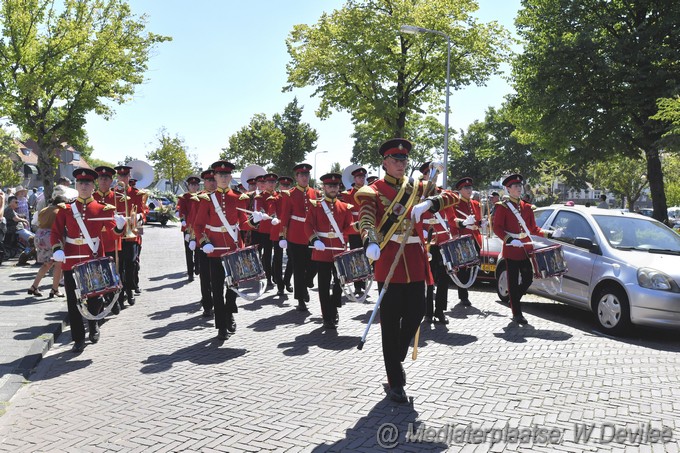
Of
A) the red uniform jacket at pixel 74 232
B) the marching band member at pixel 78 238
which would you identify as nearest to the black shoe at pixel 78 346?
the marching band member at pixel 78 238

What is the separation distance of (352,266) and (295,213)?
7.98 ft

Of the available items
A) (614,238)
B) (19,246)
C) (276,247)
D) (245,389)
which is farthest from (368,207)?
(19,246)

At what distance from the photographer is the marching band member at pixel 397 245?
5.34 m

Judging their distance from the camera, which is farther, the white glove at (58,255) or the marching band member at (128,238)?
the marching band member at (128,238)

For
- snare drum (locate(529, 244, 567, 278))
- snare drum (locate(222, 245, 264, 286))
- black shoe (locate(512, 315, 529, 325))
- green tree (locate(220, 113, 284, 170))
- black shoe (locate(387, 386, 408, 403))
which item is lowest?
black shoe (locate(512, 315, 529, 325))

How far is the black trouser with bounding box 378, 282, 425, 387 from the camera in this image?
17.6 ft

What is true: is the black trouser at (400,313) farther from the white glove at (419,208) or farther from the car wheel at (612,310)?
the car wheel at (612,310)

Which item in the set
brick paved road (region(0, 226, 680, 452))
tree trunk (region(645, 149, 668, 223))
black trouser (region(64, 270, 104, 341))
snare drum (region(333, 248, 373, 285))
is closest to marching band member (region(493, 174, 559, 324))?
brick paved road (region(0, 226, 680, 452))

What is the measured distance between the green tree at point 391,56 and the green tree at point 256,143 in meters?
42.1

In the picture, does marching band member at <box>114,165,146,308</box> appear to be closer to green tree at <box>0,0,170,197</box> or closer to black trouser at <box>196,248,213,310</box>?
black trouser at <box>196,248,213,310</box>

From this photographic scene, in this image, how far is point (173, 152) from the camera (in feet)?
207

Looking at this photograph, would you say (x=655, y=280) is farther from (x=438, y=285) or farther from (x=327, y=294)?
(x=327, y=294)

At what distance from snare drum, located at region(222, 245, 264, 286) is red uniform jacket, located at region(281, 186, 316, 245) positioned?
7.28ft

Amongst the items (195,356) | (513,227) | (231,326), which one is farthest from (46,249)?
(513,227)
